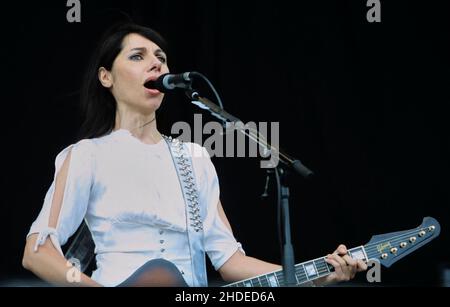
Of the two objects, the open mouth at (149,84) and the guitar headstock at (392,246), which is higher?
the open mouth at (149,84)

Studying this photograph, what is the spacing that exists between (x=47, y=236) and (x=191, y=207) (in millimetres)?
536

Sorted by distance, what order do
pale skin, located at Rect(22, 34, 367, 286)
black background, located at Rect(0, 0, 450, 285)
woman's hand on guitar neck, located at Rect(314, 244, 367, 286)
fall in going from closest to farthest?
woman's hand on guitar neck, located at Rect(314, 244, 367, 286)
pale skin, located at Rect(22, 34, 367, 286)
black background, located at Rect(0, 0, 450, 285)

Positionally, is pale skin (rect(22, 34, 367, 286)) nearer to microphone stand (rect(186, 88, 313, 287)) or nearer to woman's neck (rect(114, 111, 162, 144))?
woman's neck (rect(114, 111, 162, 144))

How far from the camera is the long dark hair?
268 cm

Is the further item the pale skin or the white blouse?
the pale skin

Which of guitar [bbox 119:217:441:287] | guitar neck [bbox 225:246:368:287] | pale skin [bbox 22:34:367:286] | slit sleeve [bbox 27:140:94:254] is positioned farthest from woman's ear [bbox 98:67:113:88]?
guitar neck [bbox 225:246:368:287]

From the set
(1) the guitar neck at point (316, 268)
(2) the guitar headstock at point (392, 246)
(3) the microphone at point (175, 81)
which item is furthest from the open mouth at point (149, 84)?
(2) the guitar headstock at point (392, 246)

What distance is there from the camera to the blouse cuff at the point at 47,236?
2.41 m

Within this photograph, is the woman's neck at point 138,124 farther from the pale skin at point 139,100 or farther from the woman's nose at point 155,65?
the woman's nose at point 155,65

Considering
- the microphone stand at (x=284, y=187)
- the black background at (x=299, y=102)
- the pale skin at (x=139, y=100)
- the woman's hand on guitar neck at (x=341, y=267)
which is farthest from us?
the black background at (x=299, y=102)

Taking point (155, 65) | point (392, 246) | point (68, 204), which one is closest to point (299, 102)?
point (155, 65)

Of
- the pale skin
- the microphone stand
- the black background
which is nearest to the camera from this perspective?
the microphone stand

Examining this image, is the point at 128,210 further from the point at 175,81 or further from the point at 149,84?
the point at 175,81
